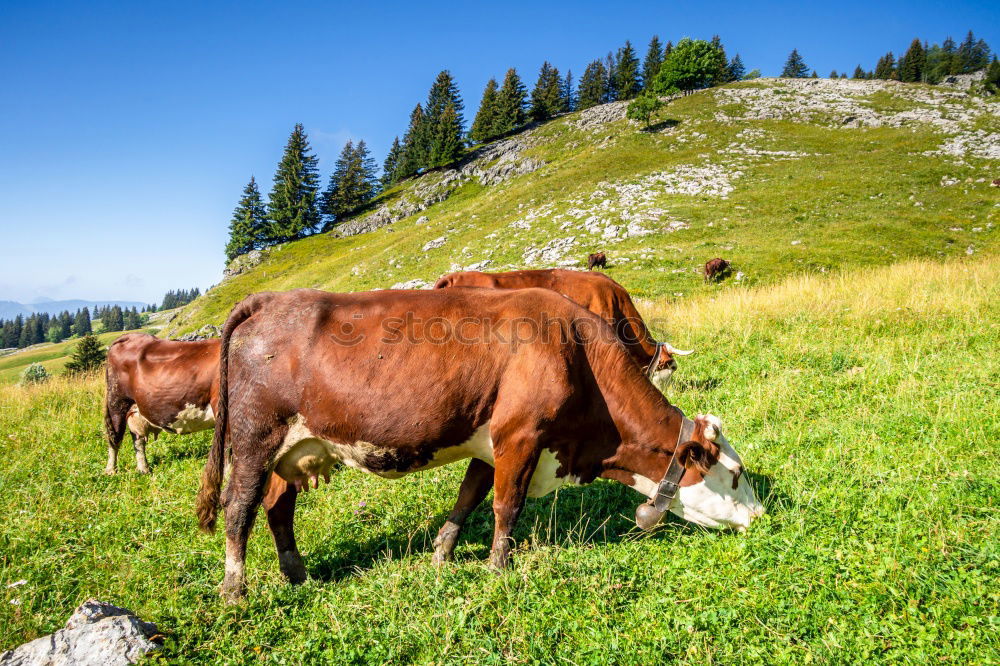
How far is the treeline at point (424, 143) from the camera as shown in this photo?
80.9 m

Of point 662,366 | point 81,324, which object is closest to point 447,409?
point 662,366

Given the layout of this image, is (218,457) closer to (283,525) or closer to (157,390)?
(283,525)

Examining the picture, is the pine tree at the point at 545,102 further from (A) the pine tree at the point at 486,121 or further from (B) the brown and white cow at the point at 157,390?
(B) the brown and white cow at the point at 157,390

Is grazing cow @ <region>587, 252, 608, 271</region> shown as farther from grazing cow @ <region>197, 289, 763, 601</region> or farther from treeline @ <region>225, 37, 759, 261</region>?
treeline @ <region>225, 37, 759, 261</region>

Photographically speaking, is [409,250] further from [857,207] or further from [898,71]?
[898,71]

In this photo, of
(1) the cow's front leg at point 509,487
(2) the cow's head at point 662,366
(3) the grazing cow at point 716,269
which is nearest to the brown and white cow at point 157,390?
(1) the cow's front leg at point 509,487

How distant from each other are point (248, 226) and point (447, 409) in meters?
89.2

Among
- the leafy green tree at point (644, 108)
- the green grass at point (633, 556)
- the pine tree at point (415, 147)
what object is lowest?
the green grass at point (633, 556)

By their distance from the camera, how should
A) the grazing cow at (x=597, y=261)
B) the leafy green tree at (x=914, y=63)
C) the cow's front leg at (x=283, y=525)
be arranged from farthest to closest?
the leafy green tree at (x=914, y=63) → the grazing cow at (x=597, y=261) → the cow's front leg at (x=283, y=525)

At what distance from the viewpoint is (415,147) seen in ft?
299

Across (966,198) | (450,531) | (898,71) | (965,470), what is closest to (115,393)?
(450,531)

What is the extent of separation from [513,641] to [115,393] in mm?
8381

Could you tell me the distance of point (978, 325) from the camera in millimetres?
8383

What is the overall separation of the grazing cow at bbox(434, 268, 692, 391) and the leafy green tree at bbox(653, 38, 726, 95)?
83.0m
